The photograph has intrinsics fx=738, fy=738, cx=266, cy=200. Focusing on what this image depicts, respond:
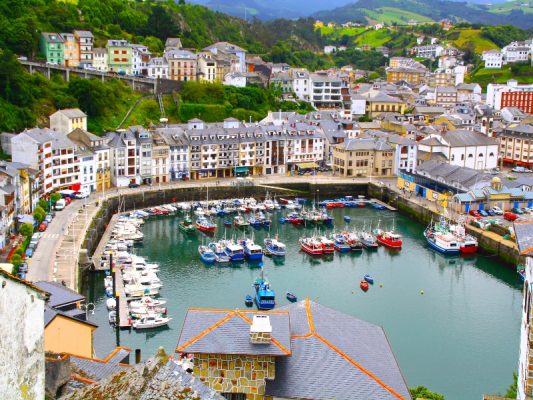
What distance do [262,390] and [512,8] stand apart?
187360 millimetres

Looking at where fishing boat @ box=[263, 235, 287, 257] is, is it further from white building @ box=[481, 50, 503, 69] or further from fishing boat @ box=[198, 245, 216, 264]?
white building @ box=[481, 50, 503, 69]

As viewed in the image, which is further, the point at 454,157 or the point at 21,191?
the point at 454,157

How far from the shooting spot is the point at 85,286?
25812 mm

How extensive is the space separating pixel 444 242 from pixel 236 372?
75.5 feet

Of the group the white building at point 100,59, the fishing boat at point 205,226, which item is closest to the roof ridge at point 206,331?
the fishing boat at point 205,226

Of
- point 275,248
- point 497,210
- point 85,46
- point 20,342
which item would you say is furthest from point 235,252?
point 85,46

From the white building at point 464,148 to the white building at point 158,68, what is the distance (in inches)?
796

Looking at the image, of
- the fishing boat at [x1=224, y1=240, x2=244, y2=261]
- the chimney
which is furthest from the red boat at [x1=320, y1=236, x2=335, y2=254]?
the chimney

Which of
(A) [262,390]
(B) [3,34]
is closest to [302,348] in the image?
(A) [262,390]

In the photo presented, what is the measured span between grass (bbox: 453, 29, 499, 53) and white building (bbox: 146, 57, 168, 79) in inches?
2006

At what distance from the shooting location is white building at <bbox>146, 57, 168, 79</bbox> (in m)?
54.6

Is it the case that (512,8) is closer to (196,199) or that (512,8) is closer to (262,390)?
(196,199)

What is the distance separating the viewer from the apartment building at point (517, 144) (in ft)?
159

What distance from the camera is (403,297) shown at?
26.4 metres
